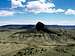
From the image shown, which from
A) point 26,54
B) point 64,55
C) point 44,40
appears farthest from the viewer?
point 44,40

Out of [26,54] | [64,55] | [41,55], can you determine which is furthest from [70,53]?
[26,54]

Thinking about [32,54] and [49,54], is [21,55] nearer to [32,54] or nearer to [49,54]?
[32,54]

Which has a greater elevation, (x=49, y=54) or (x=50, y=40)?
(x=49, y=54)

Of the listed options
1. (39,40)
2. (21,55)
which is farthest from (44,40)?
(21,55)

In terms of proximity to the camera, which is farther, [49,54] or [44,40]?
[44,40]

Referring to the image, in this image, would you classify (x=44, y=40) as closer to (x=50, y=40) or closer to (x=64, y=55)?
(x=50, y=40)

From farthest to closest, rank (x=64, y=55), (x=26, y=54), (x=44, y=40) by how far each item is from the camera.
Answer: (x=44, y=40), (x=26, y=54), (x=64, y=55)

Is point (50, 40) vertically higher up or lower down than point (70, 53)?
lower down

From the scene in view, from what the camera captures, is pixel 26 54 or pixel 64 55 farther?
pixel 26 54

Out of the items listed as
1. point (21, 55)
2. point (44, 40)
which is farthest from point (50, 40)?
point (21, 55)
